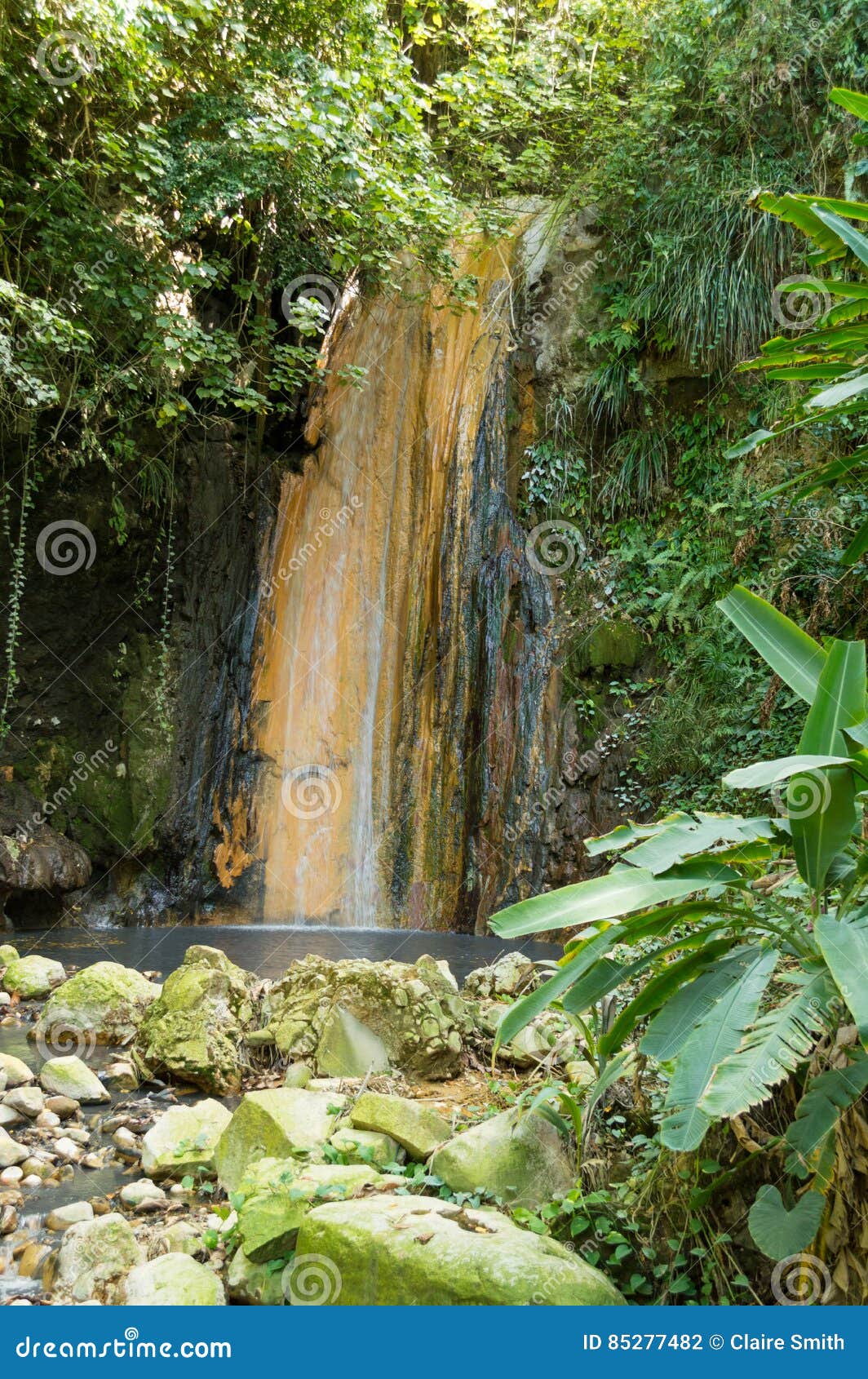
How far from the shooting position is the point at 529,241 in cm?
924

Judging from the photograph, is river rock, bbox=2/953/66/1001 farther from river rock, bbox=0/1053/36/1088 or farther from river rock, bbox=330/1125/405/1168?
river rock, bbox=330/1125/405/1168

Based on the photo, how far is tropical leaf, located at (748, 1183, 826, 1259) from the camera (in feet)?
5.71

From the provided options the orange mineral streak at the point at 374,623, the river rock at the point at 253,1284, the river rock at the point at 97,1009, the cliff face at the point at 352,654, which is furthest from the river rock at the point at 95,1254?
the orange mineral streak at the point at 374,623

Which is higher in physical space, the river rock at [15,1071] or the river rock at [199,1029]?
the river rock at [199,1029]

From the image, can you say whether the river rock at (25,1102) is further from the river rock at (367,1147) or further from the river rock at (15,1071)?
the river rock at (367,1147)

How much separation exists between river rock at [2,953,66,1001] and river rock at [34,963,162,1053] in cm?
78

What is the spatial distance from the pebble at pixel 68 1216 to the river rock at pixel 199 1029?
3.56 feet

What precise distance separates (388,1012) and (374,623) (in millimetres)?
5685

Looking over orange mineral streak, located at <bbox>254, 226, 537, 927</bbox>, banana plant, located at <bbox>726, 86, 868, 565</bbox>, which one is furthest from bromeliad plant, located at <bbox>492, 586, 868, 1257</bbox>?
orange mineral streak, located at <bbox>254, 226, 537, 927</bbox>

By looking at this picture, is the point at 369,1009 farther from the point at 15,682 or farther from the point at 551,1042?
the point at 15,682

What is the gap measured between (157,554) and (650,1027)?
7338 mm

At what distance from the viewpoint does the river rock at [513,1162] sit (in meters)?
2.53

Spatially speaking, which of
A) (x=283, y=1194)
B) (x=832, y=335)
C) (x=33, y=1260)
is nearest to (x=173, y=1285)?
(x=283, y=1194)

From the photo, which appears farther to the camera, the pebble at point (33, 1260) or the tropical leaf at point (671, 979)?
the pebble at point (33, 1260)
